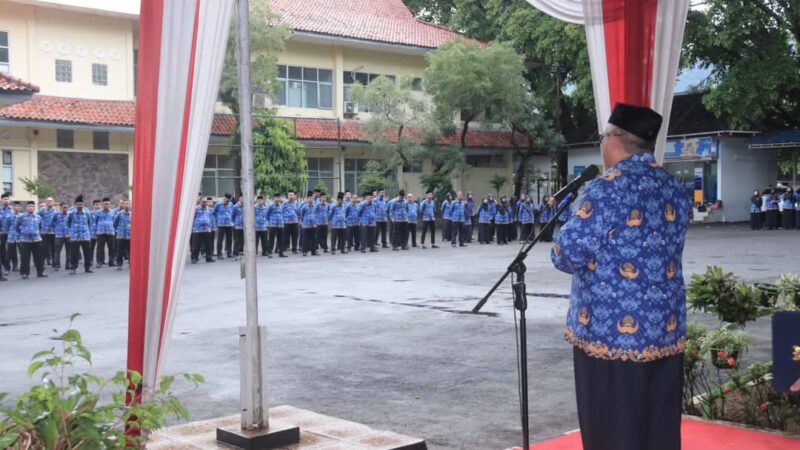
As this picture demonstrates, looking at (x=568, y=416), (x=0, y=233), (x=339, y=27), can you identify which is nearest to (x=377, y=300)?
(x=568, y=416)

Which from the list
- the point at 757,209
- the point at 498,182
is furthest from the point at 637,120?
the point at 498,182

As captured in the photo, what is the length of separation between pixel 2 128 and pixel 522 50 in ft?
61.3

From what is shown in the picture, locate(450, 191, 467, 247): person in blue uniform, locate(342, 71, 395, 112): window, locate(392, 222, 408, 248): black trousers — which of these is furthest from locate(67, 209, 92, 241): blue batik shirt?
locate(342, 71, 395, 112): window

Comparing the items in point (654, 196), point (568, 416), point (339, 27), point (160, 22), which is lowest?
point (568, 416)

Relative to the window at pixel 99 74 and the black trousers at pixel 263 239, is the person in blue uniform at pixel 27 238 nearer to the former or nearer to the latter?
the black trousers at pixel 263 239

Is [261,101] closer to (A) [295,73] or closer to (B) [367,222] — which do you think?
(A) [295,73]

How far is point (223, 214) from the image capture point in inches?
808

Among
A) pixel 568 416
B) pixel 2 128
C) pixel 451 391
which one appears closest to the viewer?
pixel 568 416

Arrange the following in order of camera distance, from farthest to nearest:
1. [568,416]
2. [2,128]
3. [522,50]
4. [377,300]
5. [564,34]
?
1. [522,50]
2. [564,34]
3. [2,128]
4. [377,300]
5. [568,416]

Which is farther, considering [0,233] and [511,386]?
[0,233]

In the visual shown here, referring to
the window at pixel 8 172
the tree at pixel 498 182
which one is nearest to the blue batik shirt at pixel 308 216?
the window at pixel 8 172

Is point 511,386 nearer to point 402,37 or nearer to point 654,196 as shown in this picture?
point 654,196

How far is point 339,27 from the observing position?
1214 inches

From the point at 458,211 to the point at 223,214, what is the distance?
7.15 m
